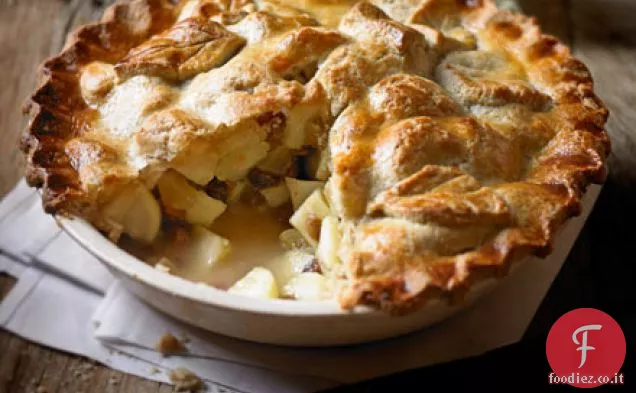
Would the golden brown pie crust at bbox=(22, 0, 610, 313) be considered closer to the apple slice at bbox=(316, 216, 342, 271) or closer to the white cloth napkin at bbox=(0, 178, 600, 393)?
the apple slice at bbox=(316, 216, 342, 271)

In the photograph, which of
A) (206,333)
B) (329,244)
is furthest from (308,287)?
(206,333)

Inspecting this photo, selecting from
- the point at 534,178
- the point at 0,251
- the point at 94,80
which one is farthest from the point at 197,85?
the point at 534,178

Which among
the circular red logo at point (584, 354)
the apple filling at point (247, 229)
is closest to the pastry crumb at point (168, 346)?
the apple filling at point (247, 229)

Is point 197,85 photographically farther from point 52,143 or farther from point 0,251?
point 0,251

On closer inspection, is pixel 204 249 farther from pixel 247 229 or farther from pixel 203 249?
pixel 247 229

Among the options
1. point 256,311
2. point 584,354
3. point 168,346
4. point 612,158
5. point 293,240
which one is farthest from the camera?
point 612,158

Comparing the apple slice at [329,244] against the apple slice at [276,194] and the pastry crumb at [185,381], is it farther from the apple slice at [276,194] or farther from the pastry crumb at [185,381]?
the pastry crumb at [185,381]
